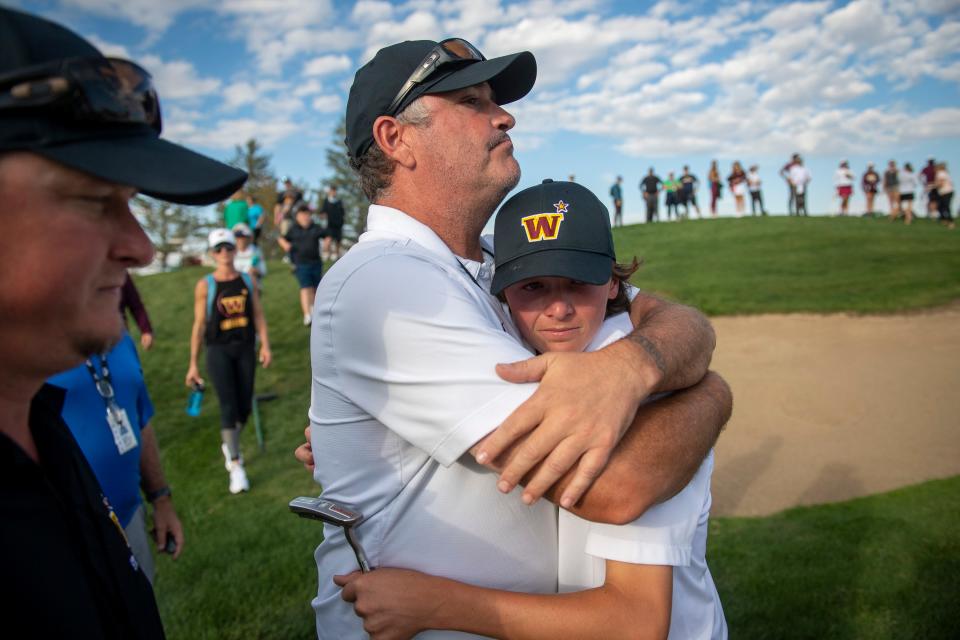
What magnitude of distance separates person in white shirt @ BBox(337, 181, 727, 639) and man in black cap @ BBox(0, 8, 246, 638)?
2.17 ft

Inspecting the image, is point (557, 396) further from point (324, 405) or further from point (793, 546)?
point (793, 546)

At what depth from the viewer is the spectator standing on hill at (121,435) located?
9.74 ft

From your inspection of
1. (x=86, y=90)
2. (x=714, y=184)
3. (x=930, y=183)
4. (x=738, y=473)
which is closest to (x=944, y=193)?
(x=930, y=183)

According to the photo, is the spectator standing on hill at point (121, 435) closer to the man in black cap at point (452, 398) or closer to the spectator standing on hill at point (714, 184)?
the man in black cap at point (452, 398)

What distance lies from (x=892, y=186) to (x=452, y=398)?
30080mm

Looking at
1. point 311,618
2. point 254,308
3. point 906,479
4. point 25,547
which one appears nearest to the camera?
point 25,547

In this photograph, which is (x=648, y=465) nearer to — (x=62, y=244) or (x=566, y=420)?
(x=566, y=420)

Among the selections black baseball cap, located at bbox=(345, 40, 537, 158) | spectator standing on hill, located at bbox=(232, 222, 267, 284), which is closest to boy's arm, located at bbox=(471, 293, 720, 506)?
black baseball cap, located at bbox=(345, 40, 537, 158)

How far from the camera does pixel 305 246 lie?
501 inches

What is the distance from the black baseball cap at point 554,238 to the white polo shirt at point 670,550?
700 mm

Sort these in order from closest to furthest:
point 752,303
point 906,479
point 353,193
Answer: point 906,479
point 752,303
point 353,193

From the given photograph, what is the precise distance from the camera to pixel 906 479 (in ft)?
20.9

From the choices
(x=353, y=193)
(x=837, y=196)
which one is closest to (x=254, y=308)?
(x=837, y=196)

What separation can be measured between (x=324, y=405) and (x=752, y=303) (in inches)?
532
